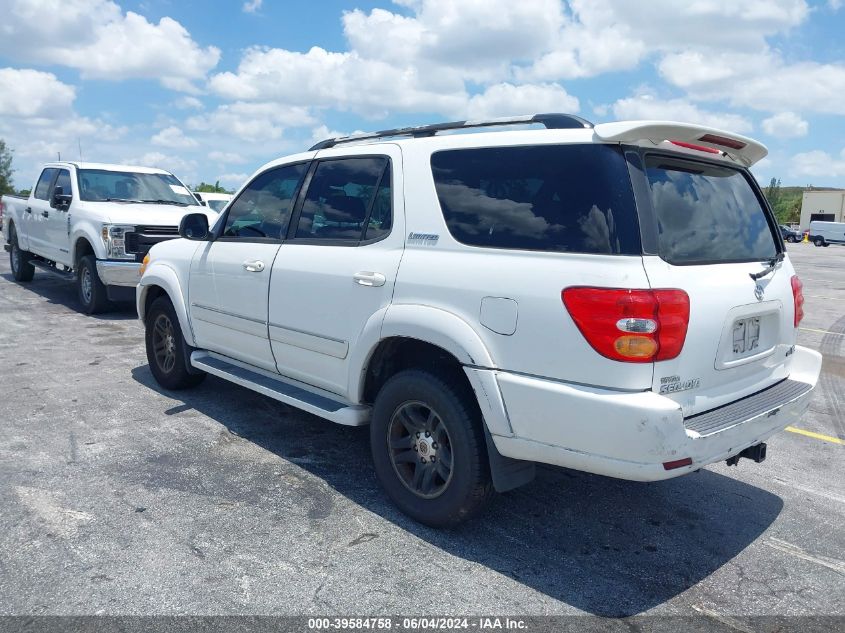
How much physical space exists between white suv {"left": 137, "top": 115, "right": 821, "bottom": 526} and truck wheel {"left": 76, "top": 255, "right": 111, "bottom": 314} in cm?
593

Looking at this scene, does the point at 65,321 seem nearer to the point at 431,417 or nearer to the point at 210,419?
the point at 210,419

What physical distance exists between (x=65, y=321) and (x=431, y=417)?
7364 millimetres

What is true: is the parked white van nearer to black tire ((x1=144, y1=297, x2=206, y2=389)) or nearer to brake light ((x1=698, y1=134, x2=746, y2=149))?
brake light ((x1=698, y1=134, x2=746, y2=149))

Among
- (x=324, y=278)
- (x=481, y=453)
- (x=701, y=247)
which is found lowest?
(x=481, y=453)

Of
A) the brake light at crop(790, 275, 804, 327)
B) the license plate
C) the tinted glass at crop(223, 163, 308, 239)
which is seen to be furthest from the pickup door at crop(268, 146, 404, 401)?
the brake light at crop(790, 275, 804, 327)

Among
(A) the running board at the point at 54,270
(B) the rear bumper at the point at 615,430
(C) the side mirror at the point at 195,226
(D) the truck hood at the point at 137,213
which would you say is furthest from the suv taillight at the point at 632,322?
(A) the running board at the point at 54,270

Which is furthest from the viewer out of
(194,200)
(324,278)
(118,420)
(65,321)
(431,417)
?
(194,200)

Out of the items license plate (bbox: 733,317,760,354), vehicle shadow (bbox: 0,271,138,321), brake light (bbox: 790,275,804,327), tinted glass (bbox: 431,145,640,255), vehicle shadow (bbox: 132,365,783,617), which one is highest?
tinted glass (bbox: 431,145,640,255)

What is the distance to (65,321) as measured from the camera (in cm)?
916

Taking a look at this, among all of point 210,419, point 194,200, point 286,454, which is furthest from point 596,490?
point 194,200

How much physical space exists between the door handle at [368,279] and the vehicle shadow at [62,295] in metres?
6.77

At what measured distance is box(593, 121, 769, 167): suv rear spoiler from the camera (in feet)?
9.76

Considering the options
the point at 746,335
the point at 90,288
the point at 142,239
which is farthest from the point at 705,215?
the point at 90,288

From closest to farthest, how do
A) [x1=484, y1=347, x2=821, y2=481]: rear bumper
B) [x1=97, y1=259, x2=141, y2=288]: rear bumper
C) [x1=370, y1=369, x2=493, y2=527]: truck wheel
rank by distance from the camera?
[x1=484, y1=347, x2=821, y2=481]: rear bumper < [x1=370, y1=369, x2=493, y2=527]: truck wheel < [x1=97, y1=259, x2=141, y2=288]: rear bumper
